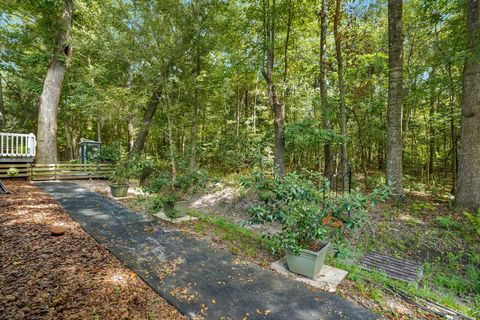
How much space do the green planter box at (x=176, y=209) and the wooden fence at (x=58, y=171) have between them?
6.40 metres

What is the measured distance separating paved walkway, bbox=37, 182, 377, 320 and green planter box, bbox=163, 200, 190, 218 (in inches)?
24.1

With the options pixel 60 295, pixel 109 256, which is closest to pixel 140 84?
pixel 109 256

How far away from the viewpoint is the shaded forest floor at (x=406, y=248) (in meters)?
2.45

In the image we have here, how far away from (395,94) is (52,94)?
1130 cm

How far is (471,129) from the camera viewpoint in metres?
4.76

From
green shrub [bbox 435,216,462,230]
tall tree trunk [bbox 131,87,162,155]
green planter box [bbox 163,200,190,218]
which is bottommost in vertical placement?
green shrub [bbox 435,216,462,230]

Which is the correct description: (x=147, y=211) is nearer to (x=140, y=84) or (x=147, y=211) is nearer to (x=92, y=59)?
(x=140, y=84)

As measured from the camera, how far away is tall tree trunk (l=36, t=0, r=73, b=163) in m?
8.62

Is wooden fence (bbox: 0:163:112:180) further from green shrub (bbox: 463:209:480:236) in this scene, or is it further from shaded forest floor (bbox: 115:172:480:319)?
green shrub (bbox: 463:209:480:236)

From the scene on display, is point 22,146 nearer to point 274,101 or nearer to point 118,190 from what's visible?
point 118,190

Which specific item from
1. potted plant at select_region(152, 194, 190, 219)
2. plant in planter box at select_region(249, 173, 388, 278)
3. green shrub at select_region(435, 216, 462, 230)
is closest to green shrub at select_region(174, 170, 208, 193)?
potted plant at select_region(152, 194, 190, 219)

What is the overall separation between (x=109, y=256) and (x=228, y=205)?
14.5 ft

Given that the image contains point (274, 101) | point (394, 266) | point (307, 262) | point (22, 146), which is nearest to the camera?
point (307, 262)

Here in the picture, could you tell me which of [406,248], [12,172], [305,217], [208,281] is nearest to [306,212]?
[305,217]
